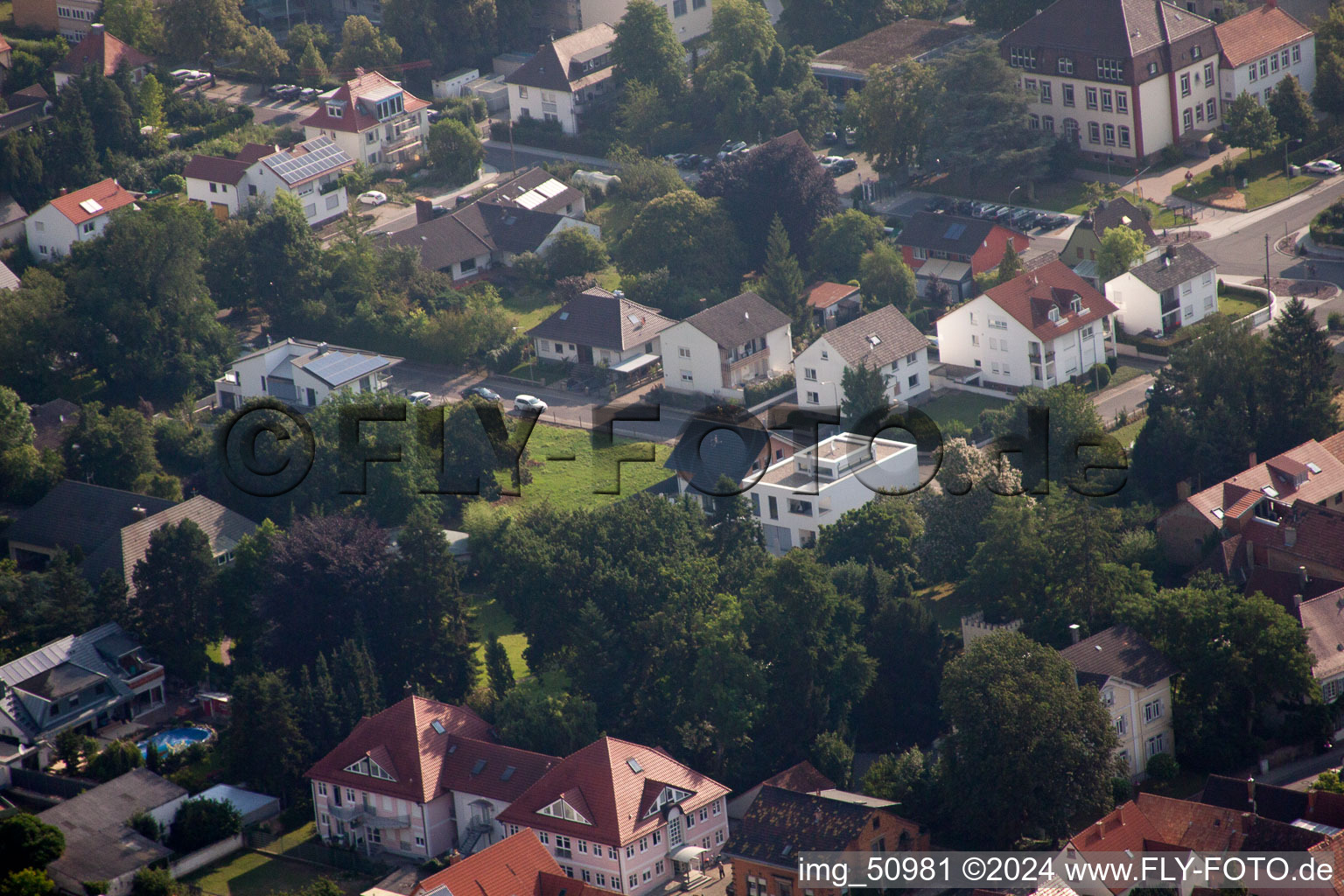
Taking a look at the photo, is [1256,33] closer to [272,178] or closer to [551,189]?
[551,189]

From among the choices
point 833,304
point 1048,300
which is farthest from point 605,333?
point 1048,300

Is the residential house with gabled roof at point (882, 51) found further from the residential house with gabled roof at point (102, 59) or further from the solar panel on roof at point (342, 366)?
the residential house with gabled roof at point (102, 59)

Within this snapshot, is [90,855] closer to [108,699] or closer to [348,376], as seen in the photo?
[108,699]

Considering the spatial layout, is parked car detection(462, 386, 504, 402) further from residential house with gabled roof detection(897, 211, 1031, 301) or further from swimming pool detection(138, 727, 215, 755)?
swimming pool detection(138, 727, 215, 755)

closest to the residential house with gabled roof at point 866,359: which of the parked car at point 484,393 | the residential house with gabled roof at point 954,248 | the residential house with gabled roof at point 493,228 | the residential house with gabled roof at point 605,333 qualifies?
the residential house with gabled roof at point 605,333

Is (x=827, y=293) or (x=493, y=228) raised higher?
(x=493, y=228)

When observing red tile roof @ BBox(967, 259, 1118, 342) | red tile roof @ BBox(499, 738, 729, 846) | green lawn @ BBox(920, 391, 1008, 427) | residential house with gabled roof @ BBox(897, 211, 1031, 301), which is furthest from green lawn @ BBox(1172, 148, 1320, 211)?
red tile roof @ BBox(499, 738, 729, 846)
